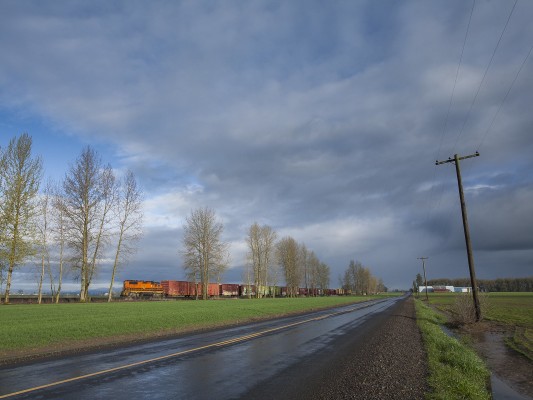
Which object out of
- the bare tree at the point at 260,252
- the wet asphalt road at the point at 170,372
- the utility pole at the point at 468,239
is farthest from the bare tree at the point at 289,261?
the wet asphalt road at the point at 170,372

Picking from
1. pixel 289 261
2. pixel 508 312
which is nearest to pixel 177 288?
pixel 289 261

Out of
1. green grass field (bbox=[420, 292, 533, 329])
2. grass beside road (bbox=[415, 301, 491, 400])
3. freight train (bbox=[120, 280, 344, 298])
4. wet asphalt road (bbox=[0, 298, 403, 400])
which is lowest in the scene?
green grass field (bbox=[420, 292, 533, 329])

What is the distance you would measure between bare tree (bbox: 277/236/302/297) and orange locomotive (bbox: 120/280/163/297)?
37882 millimetres

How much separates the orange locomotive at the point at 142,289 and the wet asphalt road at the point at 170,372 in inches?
2144

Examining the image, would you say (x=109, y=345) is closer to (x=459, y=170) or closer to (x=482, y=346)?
(x=482, y=346)

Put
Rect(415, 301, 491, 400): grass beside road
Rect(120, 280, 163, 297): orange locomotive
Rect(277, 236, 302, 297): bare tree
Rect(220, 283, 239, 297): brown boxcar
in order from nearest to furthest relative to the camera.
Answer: Rect(415, 301, 491, 400): grass beside road < Rect(120, 280, 163, 297): orange locomotive < Rect(220, 283, 239, 297): brown boxcar < Rect(277, 236, 302, 297): bare tree

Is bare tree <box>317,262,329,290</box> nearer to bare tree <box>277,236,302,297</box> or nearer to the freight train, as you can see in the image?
bare tree <box>277,236,302,297</box>

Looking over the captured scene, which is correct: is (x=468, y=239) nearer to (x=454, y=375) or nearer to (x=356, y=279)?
(x=454, y=375)

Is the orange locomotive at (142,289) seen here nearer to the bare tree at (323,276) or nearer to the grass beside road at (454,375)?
Result: the grass beside road at (454,375)

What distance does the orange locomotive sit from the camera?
6494cm

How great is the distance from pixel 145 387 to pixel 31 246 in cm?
3029

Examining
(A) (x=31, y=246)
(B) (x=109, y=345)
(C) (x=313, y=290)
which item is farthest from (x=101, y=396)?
(C) (x=313, y=290)

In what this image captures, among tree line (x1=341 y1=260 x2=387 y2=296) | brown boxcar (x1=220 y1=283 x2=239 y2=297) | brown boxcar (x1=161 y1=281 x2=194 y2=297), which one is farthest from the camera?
tree line (x1=341 y1=260 x2=387 y2=296)

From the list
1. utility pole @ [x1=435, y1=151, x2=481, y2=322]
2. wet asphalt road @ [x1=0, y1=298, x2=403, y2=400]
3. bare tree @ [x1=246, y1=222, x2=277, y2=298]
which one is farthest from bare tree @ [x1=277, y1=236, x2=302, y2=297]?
wet asphalt road @ [x1=0, y1=298, x2=403, y2=400]
